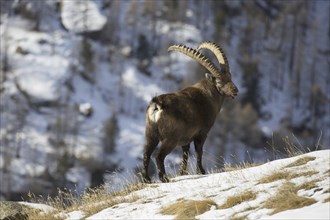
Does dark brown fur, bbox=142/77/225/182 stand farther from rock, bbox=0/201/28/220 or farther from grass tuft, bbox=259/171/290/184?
grass tuft, bbox=259/171/290/184

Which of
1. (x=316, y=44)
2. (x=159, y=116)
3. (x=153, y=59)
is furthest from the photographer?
(x=316, y=44)

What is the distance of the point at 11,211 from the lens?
480 inches

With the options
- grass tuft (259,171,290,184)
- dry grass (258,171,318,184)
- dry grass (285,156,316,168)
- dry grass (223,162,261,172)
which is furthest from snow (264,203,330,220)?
dry grass (223,162,261,172)

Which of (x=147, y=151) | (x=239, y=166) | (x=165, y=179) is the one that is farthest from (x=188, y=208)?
(x=239, y=166)

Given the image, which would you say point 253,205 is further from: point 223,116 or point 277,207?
point 223,116

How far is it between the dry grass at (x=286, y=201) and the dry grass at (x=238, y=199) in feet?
1.59

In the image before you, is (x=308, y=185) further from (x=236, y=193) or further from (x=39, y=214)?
(x=39, y=214)

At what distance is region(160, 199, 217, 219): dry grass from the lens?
9750 millimetres

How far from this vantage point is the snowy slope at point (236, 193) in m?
8.99

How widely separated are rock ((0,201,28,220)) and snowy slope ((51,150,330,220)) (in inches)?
45.4

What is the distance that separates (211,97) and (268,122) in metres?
149

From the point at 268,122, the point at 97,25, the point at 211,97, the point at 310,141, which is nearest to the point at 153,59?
the point at 97,25

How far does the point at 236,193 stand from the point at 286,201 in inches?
50.3

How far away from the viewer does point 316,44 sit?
19662 cm
